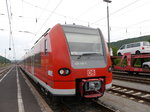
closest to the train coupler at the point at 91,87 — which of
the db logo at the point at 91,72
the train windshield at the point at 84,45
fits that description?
the db logo at the point at 91,72

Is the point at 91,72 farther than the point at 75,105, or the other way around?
the point at 75,105

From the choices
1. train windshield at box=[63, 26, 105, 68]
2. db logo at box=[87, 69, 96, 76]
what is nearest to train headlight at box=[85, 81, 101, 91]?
db logo at box=[87, 69, 96, 76]

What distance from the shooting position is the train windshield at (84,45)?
201 inches

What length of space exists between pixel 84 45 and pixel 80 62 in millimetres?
728

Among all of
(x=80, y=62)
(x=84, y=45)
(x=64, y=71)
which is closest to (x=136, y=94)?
(x=84, y=45)

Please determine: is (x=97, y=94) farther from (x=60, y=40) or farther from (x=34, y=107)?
(x=34, y=107)

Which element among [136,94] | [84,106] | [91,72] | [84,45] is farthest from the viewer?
[136,94]

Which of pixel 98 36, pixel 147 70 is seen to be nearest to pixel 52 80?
pixel 98 36

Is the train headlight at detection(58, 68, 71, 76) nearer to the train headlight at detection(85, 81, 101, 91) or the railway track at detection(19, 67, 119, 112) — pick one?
the train headlight at detection(85, 81, 101, 91)

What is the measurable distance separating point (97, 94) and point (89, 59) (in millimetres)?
1126

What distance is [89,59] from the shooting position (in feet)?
17.1

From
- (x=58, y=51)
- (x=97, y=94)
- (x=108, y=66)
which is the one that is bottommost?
(x=97, y=94)

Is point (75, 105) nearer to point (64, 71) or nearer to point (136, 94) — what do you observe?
point (64, 71)

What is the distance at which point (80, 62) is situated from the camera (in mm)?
4992
